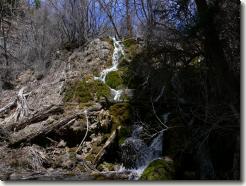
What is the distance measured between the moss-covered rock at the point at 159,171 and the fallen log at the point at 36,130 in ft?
3.55

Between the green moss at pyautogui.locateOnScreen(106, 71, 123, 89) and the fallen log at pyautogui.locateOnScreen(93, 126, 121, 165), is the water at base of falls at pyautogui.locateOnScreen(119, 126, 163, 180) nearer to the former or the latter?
the fallen log at pyautogui.locateOnScreen(93, 126, 121, 165)

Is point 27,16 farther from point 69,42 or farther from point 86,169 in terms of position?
point 86,169

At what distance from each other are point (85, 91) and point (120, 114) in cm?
60

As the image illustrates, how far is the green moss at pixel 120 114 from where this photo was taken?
429cm

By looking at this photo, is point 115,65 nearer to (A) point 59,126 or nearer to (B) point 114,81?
(B) point 114,81

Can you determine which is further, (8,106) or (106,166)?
(8,106)

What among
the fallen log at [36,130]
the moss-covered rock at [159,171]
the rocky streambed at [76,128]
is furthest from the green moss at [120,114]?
the moss-covered rock at [159,171]

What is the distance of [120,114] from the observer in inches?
173

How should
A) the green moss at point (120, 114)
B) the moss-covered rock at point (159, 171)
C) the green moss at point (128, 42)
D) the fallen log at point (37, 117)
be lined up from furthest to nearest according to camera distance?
the green moss at point (128, 42)
the fallen log at point (37, 117)
the green moss at point (120, 114)
the moss-covered rock at point (159, 171)

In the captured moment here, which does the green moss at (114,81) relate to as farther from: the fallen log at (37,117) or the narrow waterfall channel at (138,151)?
the narrow waterfall channel at (138,151)

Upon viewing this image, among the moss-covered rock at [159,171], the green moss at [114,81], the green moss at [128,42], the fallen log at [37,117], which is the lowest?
→ the moss-covered rock at [159,171]

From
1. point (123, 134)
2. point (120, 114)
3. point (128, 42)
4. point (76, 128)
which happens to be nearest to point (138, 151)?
point (123, 134)

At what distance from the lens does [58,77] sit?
557 cm

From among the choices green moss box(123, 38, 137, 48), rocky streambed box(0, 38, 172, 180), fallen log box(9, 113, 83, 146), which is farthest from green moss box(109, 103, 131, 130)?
green moss box(123, 38, 137, 48)
